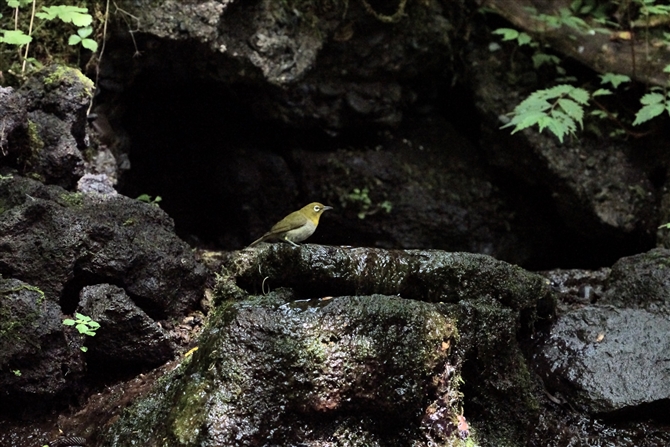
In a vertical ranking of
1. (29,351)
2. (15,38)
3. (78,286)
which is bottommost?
(29,351)

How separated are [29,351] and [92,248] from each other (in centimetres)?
77

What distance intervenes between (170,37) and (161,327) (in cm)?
270

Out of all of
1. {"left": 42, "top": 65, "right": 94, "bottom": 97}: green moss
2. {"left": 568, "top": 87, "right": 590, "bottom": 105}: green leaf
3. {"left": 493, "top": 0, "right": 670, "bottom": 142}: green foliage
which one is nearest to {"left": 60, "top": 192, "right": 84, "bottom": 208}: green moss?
{"left": 42, "top": 65, "right": 94, "bottom": 97}: green moss

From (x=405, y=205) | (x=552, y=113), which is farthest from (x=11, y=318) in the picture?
A: (x=405, y=205)

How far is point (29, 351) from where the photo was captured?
295 cm

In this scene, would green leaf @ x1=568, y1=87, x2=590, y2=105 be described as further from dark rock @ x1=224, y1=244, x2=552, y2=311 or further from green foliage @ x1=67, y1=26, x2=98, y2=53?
green foliage @ x1=67, y1=26, x2=98, y2=53

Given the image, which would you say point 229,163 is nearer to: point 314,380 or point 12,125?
point 12,125

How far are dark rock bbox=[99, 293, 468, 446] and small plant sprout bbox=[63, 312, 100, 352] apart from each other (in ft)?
1.74

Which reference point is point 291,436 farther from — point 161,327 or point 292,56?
point 292,56

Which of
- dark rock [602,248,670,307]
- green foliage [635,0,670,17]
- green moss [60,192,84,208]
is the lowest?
green moss [60,192,84,208]

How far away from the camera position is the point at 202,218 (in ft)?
24.0

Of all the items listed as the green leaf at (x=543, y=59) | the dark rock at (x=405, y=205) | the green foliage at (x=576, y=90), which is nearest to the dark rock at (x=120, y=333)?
the green foliage at (x=576, y=90)

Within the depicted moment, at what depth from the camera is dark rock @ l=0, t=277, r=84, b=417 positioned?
292 cm

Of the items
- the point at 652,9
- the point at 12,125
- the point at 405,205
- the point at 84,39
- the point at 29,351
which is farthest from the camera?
the point at 405,205
